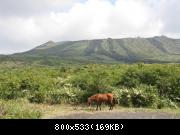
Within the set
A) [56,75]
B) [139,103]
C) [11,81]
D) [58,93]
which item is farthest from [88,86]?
[56,75]

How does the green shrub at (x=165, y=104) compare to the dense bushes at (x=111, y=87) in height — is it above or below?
below

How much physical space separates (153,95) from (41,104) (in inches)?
280

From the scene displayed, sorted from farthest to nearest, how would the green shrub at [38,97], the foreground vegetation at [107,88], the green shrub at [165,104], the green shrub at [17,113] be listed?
the green shrub at [38,97] → the foreground vegetation at [107,88] → the green shrub at [165,104] → the green shrub at [17,113]

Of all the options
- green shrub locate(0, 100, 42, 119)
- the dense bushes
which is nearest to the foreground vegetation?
the dense bushes

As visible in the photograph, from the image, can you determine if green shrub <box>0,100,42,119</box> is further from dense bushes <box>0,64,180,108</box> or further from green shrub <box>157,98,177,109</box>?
green shrub <box>157,98,177,109</box>

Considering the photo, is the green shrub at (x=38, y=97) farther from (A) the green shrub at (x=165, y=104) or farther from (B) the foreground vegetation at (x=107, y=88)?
(A) the green shrub at (x=165, y=104)

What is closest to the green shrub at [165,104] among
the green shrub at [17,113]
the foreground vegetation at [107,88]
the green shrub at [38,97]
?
the foreground vegetation at [107,88]

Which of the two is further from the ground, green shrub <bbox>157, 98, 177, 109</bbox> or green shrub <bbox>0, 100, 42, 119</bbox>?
green shrub <bbox>0, 100, 42, 119</bbox>

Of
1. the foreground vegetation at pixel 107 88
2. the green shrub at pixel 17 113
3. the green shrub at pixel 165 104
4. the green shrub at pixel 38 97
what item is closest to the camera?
the green shrub at pixel 17 113

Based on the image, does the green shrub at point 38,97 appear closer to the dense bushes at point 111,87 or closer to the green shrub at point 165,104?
the dense bushes at point 111,87

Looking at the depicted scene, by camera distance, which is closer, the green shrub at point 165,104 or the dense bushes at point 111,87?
the green shrub at point 165,104

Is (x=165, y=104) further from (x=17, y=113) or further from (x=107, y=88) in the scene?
(x=17, y=113)
